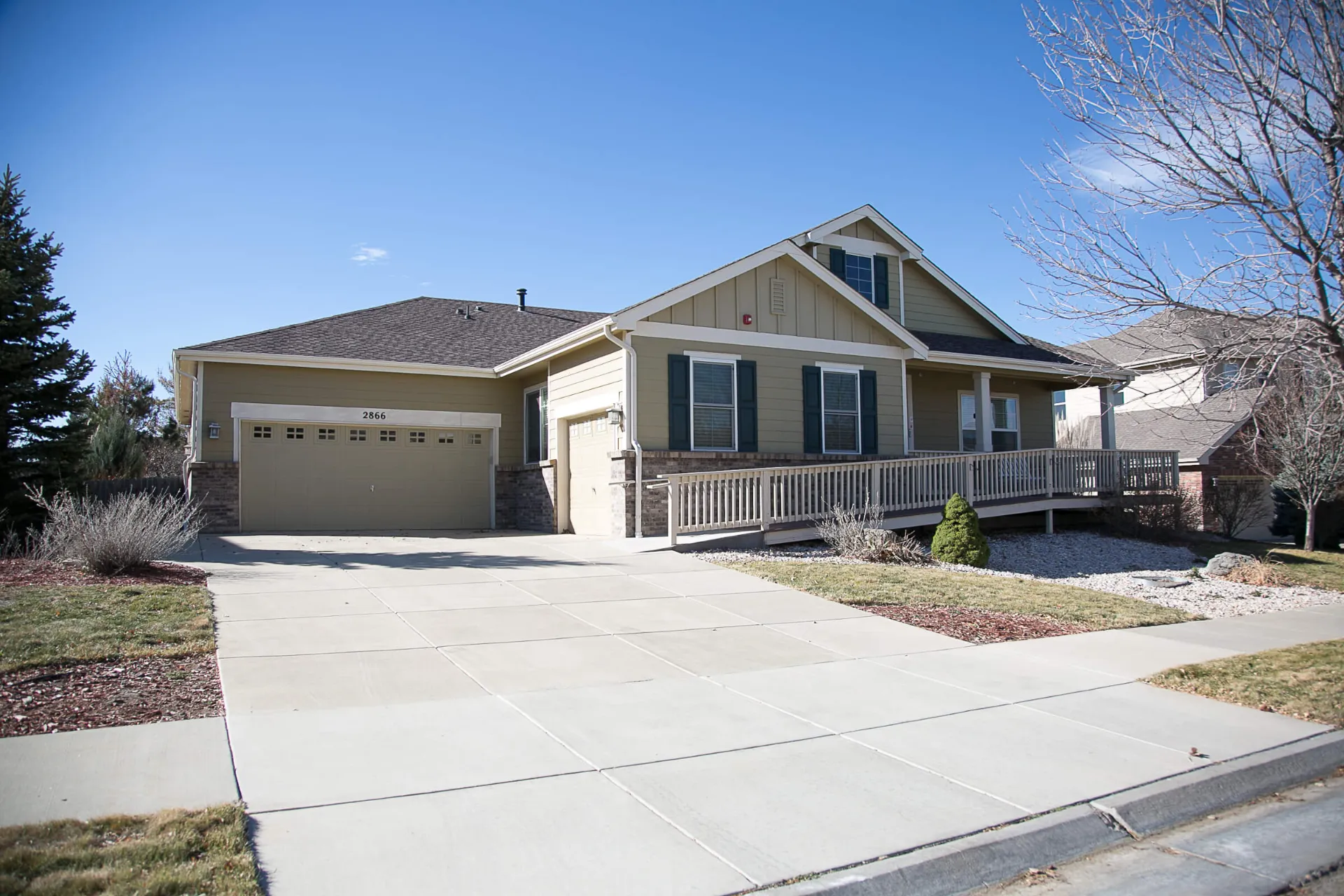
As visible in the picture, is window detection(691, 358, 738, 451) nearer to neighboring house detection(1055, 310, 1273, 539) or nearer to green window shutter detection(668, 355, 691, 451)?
green window shutter detection(668, 355, 691, 451)

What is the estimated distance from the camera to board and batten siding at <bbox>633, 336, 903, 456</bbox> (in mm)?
15016

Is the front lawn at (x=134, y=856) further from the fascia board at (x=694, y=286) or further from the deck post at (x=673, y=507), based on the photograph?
the fascia board at (x=694, y=286)

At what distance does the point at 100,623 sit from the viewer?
7.46m

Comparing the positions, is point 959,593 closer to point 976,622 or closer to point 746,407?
point 976,622

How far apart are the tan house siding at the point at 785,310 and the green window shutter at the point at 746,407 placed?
73 cm

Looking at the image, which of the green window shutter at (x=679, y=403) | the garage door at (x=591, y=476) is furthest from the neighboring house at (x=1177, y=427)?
the garage door at (x=591, y=476)

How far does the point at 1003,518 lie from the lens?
18.7 meters

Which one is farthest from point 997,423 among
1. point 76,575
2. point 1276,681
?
point 76,575

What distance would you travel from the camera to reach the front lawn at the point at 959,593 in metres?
9.95

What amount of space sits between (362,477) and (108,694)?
12.8m

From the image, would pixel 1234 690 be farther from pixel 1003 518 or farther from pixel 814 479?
pixel 1003 518

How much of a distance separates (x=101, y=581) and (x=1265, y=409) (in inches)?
792

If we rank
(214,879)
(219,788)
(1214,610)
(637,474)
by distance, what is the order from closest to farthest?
(214,879) < (219,788) < (1214,610) < (637,474)

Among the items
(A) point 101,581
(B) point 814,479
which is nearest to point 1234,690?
(B) point 814,479
